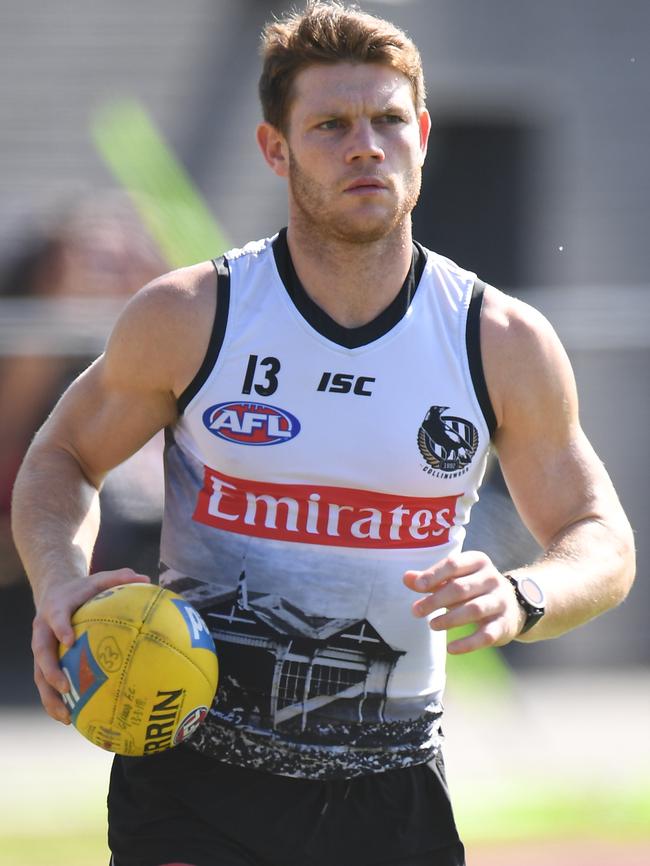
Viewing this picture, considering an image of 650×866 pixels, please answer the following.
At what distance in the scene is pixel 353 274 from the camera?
3590 mm

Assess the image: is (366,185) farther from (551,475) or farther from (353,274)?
(551,475)

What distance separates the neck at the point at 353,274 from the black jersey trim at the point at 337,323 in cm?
2

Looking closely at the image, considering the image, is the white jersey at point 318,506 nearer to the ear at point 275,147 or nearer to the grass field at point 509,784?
the ear at point 275,147

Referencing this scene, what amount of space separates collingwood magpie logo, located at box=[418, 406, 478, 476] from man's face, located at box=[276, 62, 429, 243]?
475 mm

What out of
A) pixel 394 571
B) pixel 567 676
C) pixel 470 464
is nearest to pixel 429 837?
pixel 394 571

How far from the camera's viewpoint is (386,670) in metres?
3.51

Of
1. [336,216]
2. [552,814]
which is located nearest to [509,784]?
[552,814]

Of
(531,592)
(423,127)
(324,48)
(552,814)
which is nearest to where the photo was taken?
(531,592)

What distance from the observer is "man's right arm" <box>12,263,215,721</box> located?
343 cm

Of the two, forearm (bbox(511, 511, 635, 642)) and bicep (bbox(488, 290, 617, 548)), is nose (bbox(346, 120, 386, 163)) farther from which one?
forearm (bbox(511, 511, 635, 642))

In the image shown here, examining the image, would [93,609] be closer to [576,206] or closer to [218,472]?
[218,472]

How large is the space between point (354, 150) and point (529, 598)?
3.66 ft

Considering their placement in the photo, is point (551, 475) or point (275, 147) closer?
point (551, 475)

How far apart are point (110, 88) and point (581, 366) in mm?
3267
